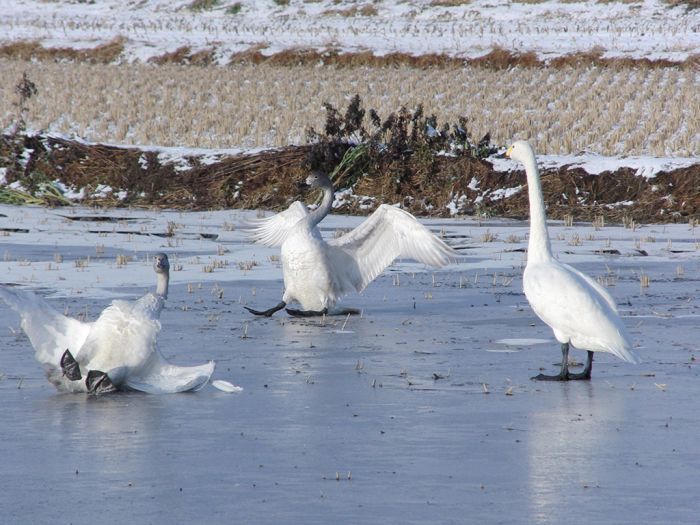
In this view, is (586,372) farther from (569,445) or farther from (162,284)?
(162,284)

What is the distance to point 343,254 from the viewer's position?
11.7m

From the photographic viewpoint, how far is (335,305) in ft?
37.9

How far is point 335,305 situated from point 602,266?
380 centimetres

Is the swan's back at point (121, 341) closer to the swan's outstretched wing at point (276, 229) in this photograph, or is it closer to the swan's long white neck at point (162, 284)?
the swan's long white neck at point (162, 284)

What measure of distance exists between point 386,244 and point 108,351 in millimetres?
4673

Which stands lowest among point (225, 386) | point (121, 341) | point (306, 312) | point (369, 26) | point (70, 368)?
point (306, 312)

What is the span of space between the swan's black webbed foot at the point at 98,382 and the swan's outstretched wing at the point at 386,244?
4.44 metres

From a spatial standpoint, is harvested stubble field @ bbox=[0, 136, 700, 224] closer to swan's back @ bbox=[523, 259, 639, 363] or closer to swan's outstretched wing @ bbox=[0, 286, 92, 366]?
swan's back @ bbox=[523, 259, 639, 363]

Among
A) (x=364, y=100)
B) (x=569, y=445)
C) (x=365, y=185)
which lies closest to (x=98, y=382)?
(x=569, y=445)

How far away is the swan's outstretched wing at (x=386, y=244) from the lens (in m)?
11.5

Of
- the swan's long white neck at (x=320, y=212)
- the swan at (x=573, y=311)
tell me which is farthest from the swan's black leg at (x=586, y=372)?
the swan's long white neck at (x=320, y=212)

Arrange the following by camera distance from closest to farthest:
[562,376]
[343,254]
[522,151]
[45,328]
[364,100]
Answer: [45,328] < [562,376] < [522,151] < [343,254] < [364,100]

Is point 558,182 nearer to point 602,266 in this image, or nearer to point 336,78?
point 602,266

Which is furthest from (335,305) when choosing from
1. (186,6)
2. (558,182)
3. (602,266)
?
(186,6)
